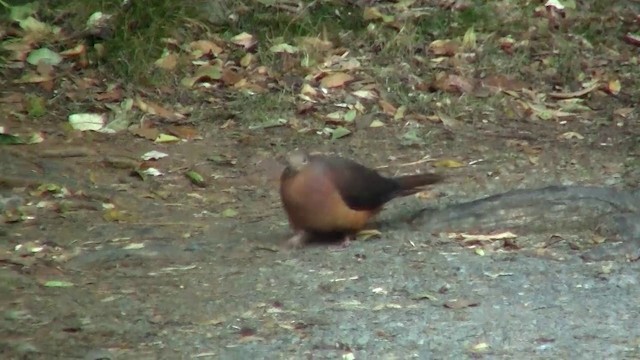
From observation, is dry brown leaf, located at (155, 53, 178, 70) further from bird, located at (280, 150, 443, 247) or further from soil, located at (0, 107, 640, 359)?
bird, located at (280, 150, 443, 247)

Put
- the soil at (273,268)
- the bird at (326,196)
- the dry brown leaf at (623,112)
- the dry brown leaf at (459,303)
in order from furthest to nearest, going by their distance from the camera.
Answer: the dry brown leaf at (623,112) → the bird at (326,196) → the dry brown leaf at (459,303) → the soil at (273,268)

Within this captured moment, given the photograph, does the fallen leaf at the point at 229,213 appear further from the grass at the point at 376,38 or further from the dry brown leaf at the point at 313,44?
the dry brown leaf at the point at 313,44

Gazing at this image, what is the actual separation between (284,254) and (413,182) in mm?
775

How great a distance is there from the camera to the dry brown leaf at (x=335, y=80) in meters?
8.27

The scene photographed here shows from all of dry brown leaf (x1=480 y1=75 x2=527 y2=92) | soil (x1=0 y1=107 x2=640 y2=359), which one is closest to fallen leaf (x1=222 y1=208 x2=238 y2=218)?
soil (x1=0 y1=107 x2=640 y2=359)

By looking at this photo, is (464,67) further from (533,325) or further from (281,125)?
(533,325)

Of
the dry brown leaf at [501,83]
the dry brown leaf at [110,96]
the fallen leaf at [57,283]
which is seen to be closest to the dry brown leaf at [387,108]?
the dry brown leaf at [501,83]

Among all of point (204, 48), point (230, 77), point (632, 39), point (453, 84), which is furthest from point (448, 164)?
point (632, 39)

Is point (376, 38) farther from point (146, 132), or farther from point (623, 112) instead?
point (146, 132)

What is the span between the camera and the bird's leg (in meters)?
5.57

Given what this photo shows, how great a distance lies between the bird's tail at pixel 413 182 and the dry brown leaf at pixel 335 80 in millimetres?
2401

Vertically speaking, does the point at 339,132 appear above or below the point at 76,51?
below

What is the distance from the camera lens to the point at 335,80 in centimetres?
830

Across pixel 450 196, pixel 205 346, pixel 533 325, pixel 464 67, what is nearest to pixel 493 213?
pixel 450 196
